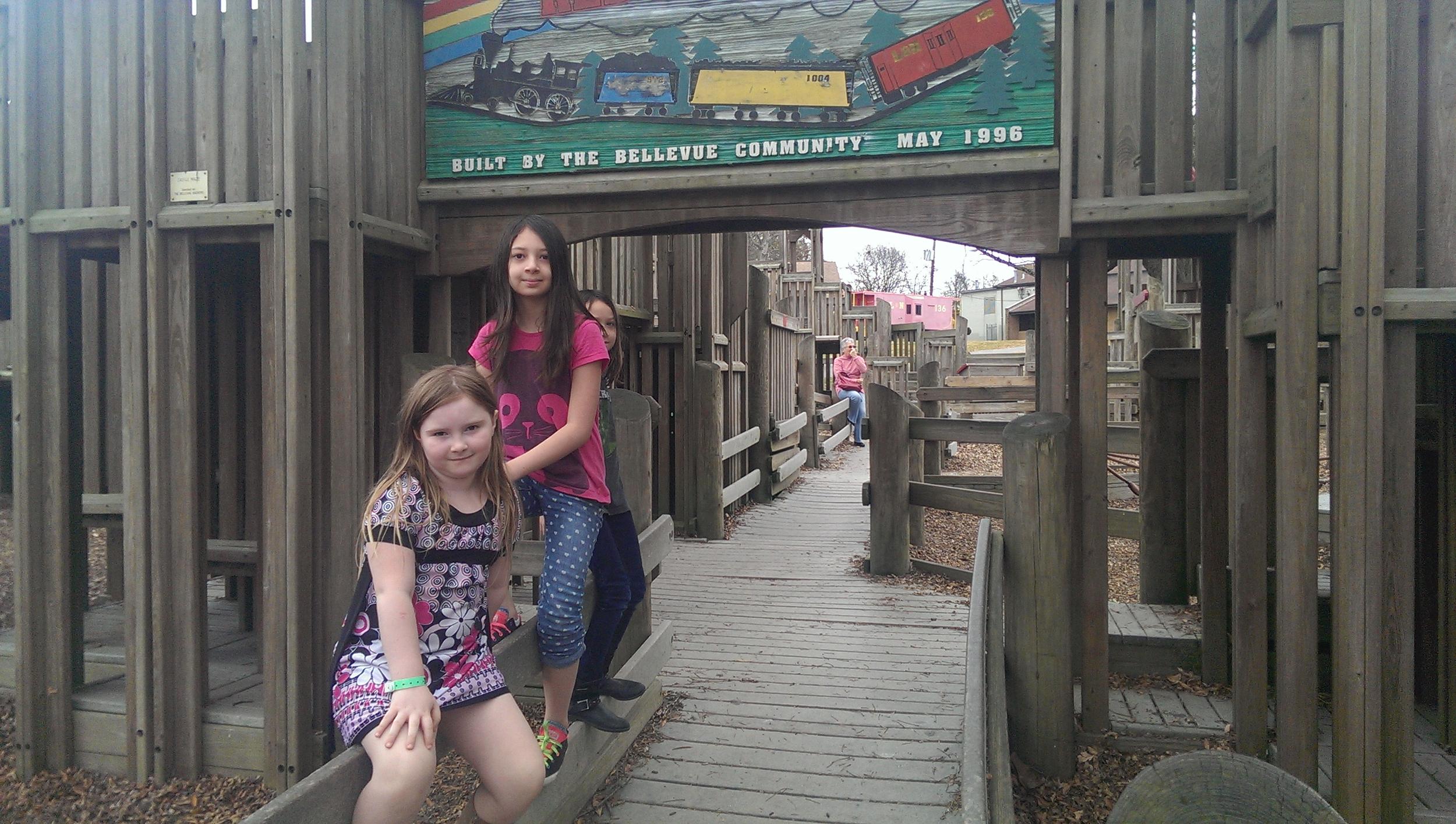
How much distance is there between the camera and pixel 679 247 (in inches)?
349

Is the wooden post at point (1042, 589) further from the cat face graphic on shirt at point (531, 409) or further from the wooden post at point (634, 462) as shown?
the cat face graphic on shirt at point (531, 409)

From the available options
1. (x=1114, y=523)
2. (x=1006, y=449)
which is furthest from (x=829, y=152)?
(x=1114, y=523)

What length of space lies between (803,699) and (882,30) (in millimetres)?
3149

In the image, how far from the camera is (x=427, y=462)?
221 centimetres

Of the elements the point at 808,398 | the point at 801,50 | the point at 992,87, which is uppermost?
the point at 801,50

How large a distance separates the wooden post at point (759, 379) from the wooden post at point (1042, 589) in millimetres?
6996

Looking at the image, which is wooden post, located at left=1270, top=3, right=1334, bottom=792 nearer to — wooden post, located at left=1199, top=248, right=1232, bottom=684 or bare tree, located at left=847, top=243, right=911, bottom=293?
wooden post, located at left=1199, top=248, right=1232, bottom=684

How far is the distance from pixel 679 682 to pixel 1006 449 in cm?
208

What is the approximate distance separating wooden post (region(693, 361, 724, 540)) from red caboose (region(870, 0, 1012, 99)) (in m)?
4.86

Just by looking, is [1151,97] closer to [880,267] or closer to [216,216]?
[216,216]

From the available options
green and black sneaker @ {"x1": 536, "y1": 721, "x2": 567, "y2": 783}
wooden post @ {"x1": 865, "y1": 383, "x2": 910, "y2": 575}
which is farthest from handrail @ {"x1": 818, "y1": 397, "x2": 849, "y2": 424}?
green and black sneaker @ {"x1": 536, "y1": 721, "x2": 567, "y2": 783}

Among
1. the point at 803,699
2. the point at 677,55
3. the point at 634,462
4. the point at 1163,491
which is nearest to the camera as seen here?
the point at 634,462

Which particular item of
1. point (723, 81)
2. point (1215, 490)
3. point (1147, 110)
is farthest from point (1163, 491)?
point (723, 81)

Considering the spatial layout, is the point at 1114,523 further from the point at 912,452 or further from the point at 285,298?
the point at 285,298
